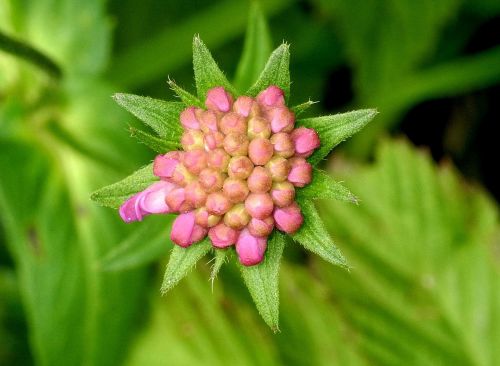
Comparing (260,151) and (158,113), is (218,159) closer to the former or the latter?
(260,151)

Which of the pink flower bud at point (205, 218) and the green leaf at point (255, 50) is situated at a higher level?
the green leaf at point (255, 50)

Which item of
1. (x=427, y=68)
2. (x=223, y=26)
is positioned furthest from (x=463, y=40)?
(x=223, y=26)

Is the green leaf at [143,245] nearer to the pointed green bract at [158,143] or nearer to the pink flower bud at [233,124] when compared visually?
the pointed green bract at [158,143]

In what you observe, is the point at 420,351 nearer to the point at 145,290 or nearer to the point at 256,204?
the point at 145,290

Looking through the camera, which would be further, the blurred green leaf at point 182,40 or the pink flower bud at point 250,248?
the blurred green leaf at point 182,40

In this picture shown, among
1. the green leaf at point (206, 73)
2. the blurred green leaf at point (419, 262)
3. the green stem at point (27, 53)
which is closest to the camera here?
the green leaf at point (206, 73)

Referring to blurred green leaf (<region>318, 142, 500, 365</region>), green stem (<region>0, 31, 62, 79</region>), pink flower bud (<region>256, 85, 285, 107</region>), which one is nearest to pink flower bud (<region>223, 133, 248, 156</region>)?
pink flower bud (<region>256, 85, 285, 107</region>)

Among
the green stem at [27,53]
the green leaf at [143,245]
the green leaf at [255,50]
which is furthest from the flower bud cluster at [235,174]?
the green stem at [27,53]

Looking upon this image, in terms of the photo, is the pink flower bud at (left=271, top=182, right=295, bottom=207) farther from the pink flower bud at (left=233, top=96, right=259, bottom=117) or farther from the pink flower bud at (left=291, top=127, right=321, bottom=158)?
the pink flower bud at (left=233, top=96, right=259, bottom=117)
